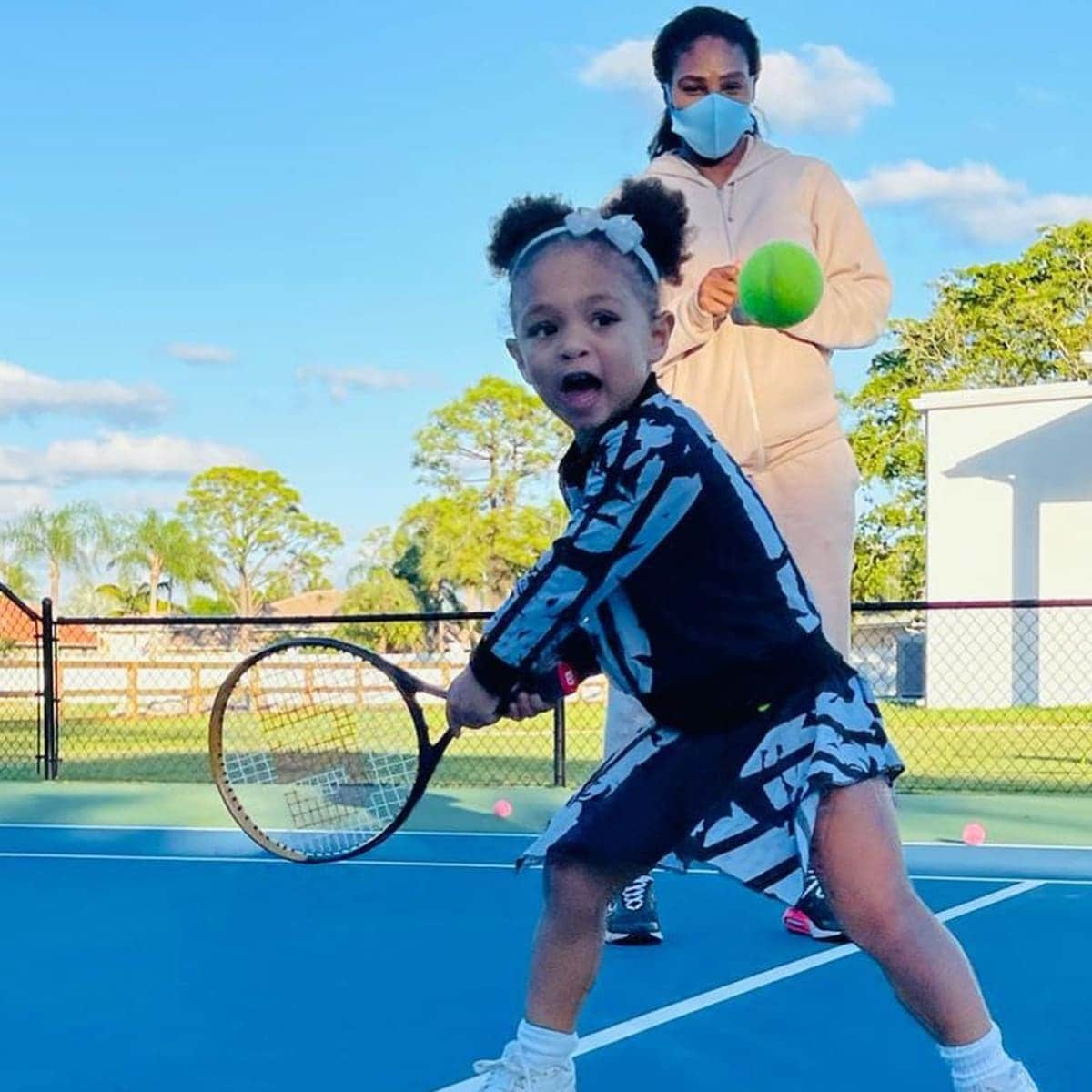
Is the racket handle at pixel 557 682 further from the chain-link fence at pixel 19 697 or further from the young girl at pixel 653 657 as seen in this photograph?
the chain-link fence at pixel 19 697

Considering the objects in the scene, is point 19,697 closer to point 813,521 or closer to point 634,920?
point 634,920

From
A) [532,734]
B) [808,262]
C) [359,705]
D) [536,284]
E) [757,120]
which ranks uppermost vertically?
[757,120]

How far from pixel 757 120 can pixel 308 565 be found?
54158 millimetres

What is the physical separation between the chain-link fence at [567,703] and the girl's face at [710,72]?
5.40 feet

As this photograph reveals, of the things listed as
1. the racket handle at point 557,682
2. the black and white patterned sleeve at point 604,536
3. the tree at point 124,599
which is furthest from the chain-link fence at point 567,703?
the tree at point 124,599

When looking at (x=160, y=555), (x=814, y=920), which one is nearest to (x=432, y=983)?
(x=814, y=920)

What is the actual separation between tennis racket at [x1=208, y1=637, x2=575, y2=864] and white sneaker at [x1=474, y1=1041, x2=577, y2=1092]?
Answer: 588 millimetres

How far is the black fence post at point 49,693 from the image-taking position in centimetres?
918

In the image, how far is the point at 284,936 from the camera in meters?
4.36

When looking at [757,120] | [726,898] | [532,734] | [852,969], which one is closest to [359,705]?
[726,898]

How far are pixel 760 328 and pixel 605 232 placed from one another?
1339 millimetres

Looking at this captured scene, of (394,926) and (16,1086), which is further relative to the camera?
(394,926)

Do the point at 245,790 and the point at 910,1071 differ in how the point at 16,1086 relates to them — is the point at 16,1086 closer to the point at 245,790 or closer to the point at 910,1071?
the point at 910,1071

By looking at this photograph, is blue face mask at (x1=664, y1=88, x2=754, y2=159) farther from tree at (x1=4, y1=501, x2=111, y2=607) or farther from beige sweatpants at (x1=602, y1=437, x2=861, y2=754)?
tree at (x1=4, y1=501, x2=111, y2=607)
